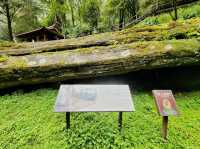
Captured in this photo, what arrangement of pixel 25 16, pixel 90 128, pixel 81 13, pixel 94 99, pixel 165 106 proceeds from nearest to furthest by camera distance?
pixel 165 106
pixel 94 99
pixel 90 128
pixel 25 16
pixel 81 13

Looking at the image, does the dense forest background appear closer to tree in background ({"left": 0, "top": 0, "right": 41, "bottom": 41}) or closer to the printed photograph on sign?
tree in background ({"left": 0, "top": 0, "right": 41, "bottom": 41})

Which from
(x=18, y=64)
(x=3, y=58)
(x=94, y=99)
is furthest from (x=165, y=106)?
(x=3, y=58)

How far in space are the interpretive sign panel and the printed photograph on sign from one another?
61 centimetres

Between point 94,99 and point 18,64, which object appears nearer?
point 94,99

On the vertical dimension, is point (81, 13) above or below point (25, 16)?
above

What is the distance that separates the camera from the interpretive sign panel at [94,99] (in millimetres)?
4703

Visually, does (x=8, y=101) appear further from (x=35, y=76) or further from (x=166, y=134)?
(x=166, y=134)

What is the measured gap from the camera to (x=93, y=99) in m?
4.95

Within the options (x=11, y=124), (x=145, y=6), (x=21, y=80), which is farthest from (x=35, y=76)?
(x=145, y=6)

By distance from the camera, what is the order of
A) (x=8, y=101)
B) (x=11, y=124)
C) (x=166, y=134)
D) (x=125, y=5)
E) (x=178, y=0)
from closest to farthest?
(x=166, y=134) < (x=11, y=124) < (x=8, y=101) < (x=178, y=0) < (x=125, y=5)

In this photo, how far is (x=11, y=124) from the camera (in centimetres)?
566

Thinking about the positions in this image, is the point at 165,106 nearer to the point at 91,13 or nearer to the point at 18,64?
the point at 18,64

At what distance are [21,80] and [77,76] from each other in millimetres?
1954

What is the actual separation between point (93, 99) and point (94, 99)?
2cm
